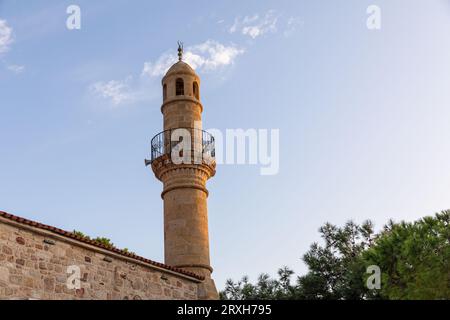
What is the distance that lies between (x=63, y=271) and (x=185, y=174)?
30.2ft

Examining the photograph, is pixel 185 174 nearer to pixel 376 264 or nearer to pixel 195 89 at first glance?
pixel 195 89

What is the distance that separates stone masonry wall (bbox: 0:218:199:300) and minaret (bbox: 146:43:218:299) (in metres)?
3.51

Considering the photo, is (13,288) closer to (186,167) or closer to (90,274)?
(90,274)

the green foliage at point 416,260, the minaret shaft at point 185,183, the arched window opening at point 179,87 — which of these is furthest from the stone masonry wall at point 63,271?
the arched window opening at point 179,87

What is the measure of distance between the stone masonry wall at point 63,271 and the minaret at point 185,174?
11.5ft

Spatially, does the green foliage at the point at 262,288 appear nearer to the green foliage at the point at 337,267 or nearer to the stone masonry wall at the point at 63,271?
the green foliage at the point at 337,267

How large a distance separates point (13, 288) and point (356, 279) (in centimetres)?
1949

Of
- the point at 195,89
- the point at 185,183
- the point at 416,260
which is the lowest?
the point at 416,260

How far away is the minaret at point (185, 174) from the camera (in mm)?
22562

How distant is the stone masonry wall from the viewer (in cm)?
1403

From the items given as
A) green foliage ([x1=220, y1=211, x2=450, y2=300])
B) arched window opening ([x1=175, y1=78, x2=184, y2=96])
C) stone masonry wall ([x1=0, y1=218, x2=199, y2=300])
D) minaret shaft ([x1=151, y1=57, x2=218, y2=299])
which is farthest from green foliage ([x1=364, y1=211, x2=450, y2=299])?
arched window opening ([x1=175, y1=78, x2=184, y2=96])

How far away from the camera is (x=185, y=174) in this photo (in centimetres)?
2380

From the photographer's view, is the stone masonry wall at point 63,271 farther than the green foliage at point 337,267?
No

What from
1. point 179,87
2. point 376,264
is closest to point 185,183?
point 179,87
